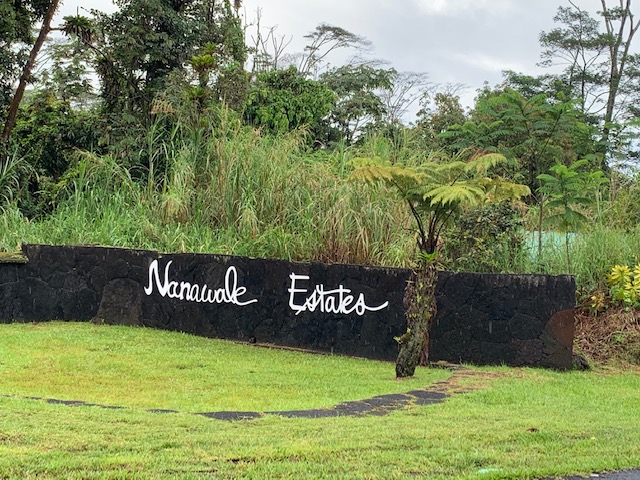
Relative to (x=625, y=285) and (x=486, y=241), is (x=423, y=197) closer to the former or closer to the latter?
(x=486, y=241)

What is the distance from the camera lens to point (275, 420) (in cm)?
640

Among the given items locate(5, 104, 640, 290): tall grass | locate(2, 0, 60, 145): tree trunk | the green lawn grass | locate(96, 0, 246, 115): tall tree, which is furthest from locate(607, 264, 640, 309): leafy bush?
locate(2, 0, 60, 145): tree trunk

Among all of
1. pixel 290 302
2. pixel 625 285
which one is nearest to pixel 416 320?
pixel 290 302

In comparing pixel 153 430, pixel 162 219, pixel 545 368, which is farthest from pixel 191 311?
pixel 153 430

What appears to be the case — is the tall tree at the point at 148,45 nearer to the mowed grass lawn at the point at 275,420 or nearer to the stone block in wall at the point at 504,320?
the mowed grass lawn at the point at 275,420

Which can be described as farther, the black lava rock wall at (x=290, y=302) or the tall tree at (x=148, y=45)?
the tall tree at (x=148, y=45)

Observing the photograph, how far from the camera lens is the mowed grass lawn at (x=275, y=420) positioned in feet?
15.5

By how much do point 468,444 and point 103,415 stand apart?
10.1 feet

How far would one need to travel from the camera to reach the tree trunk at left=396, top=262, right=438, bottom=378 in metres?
9.38

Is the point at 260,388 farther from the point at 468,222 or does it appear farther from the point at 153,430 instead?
the point at 468,222

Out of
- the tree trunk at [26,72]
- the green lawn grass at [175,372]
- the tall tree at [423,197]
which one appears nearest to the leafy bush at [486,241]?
the tall tree at [423,197]

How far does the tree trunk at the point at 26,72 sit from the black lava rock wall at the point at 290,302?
514cm

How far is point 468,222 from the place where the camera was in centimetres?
1222

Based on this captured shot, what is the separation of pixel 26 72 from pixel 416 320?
12.0m
